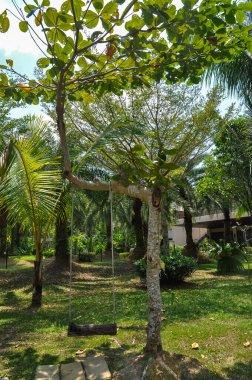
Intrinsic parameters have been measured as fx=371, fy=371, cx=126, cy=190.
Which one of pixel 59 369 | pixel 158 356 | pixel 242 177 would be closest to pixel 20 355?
pixel 59 369

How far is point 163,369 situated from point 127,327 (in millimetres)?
2470

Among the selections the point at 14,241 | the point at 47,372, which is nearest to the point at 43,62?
the point at 47,372

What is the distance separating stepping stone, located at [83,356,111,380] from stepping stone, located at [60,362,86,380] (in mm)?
70

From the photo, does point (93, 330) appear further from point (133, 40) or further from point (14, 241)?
point (14, 241)

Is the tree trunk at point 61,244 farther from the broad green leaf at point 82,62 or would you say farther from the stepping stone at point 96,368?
the broad green leaf at point 82,62

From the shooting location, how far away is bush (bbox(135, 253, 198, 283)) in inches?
469

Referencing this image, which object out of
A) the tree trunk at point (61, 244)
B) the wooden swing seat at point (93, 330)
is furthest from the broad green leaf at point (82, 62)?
the tree trunk at point (61, 244)

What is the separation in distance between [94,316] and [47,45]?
18.3 ft

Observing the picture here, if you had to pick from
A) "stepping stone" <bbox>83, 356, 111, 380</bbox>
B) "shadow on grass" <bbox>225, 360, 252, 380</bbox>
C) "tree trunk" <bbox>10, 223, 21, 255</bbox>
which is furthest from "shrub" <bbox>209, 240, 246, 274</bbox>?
"tree trunk" <bbox>10, 223, 21, 255</bbox>

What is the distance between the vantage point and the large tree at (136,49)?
3670mm

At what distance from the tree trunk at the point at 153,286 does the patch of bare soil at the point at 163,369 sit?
6.5 inches

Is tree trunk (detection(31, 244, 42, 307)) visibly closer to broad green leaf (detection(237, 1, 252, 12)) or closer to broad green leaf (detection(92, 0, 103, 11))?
broad green leaf (detection(92, 0, 103, 11))

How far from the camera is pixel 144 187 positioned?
4910mm

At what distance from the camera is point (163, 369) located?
4.14 meters
